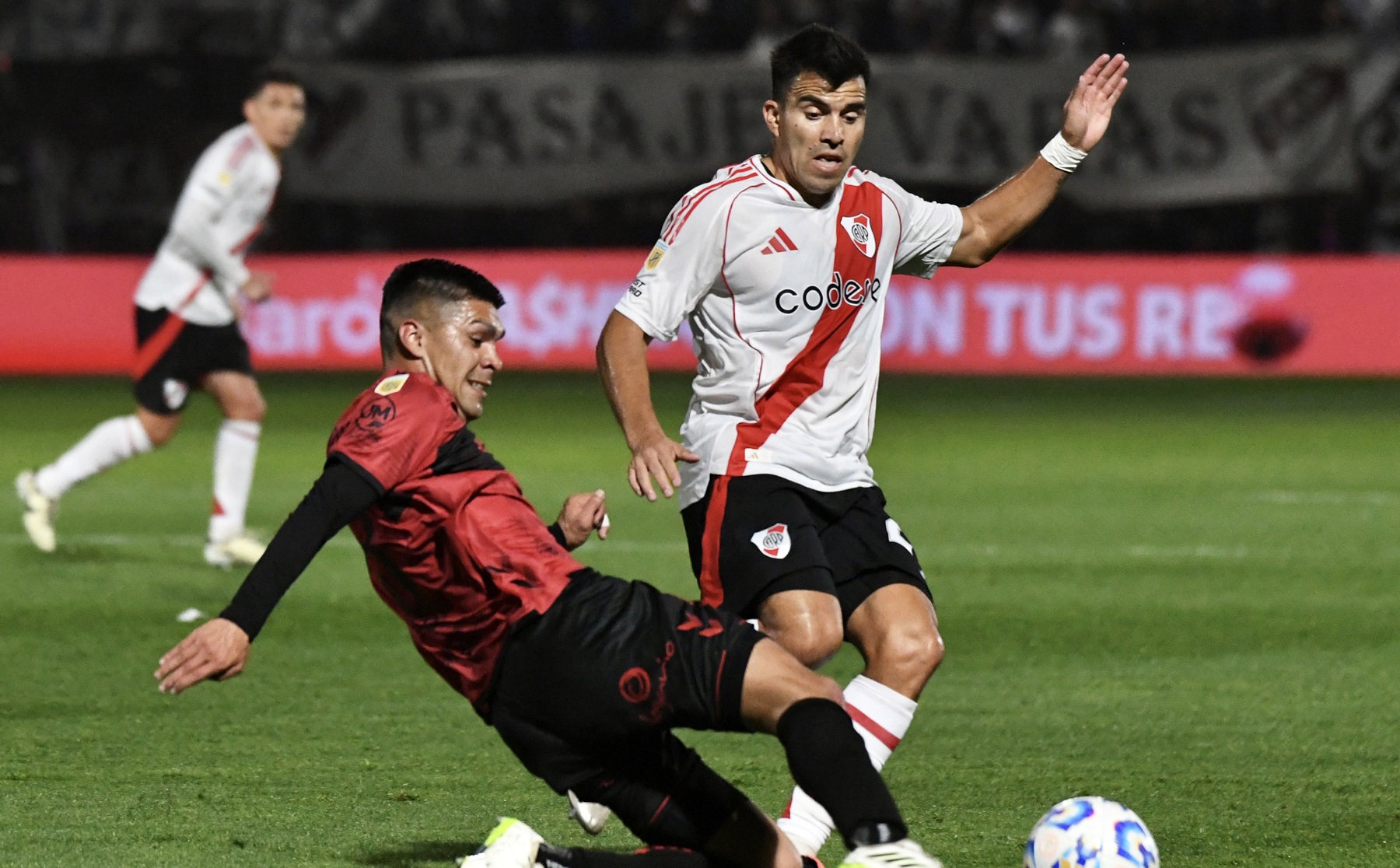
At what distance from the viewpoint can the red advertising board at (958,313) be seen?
1784 cm

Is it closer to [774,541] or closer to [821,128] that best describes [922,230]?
[821,128]

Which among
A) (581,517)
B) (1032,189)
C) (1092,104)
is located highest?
(1092,104)

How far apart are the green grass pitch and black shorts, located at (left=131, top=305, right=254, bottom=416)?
2.51ft

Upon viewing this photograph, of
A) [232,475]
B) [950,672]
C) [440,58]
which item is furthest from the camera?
[440,58]

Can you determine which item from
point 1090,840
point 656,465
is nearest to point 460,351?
point 656,465

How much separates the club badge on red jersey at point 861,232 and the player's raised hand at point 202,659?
2.04m

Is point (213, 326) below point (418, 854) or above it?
above

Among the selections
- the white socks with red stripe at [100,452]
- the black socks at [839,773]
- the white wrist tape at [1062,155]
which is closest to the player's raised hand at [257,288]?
the white socks with red stripe at [100,452]

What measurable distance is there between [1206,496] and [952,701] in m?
5.41

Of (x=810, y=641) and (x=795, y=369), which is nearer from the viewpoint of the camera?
(x=810, y=641)

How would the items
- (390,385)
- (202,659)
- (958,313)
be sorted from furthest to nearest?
1. (958,313)
2. (390,385)
3. (202,659)

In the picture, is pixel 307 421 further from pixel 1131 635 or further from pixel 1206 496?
pixel 1131 635

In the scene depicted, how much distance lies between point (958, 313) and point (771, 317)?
13.1 meters

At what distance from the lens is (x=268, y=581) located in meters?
3.86
